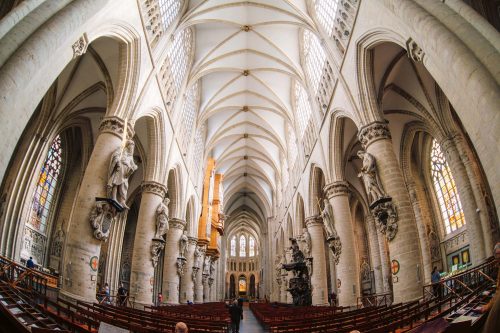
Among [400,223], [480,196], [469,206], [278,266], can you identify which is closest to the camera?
[400,223]

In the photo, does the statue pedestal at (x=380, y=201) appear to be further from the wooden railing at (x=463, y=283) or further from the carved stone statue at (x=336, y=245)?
the carved stone statue at (x=336, y=245)

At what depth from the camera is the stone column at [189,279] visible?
23484 millimetres

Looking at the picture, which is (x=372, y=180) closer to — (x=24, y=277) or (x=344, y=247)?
(x=344, y=247)

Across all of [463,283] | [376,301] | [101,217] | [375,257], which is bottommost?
[376,301]

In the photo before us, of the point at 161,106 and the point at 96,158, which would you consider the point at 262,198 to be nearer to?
the point at 161,106

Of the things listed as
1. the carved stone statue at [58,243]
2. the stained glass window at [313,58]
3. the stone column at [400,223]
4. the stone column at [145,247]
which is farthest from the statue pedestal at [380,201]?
the carved stone statue at [58,243]

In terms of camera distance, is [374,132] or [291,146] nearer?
[374,132]

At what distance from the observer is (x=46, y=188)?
56.7ft

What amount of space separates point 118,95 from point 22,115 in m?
6.12

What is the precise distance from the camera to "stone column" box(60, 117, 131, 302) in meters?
9.41

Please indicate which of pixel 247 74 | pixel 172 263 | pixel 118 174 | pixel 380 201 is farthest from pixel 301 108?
pixel 118 174

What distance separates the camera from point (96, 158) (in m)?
11.0

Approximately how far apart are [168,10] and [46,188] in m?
11.4

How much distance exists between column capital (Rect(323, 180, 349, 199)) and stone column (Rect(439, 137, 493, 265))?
4.71 m
